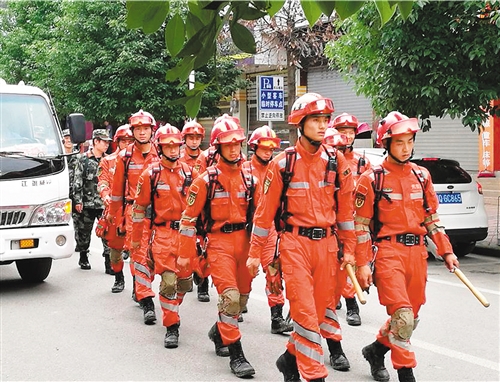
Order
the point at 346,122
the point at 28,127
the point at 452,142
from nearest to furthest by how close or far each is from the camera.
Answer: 1. the point at 346,122
2. the point at 28,127
3. the point at 452,142

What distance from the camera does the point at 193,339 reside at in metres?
6.88

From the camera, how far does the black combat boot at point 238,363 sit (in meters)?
5.64

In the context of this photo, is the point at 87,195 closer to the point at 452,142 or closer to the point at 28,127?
the point at 28,127

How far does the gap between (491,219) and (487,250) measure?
10.7 ft

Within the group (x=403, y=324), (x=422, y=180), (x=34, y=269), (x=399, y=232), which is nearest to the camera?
(x=403, y=324)

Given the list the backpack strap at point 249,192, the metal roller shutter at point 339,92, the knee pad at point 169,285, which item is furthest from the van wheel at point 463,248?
the metal roller shutter at point 339,92

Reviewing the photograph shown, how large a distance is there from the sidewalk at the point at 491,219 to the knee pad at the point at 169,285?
6538 millimetres

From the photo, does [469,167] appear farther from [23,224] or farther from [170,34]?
[170,34]

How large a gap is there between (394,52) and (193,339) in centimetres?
545

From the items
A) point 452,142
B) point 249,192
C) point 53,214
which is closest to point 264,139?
point 249,192

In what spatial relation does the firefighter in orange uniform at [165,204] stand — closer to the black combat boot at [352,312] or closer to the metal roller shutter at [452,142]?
the black combat boot at [352,312]

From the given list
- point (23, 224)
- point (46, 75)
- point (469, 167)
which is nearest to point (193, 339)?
point (23, 224)

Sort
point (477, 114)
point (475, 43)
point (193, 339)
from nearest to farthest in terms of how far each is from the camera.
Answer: point (193, 339)
point (475, 43)
point (477, 114)

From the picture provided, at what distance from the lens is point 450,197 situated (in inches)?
414
